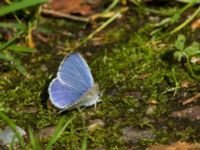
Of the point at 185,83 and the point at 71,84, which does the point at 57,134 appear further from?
the point at 185,83

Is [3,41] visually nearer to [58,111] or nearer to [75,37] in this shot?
[75,37]

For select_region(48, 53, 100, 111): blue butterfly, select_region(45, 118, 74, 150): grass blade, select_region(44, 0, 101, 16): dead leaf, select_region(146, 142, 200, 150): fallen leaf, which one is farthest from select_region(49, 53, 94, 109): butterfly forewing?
select_region(44, 0, 101, 16): dead leaf

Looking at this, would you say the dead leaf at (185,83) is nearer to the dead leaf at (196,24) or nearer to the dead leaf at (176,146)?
the dead leaf at (176,146)

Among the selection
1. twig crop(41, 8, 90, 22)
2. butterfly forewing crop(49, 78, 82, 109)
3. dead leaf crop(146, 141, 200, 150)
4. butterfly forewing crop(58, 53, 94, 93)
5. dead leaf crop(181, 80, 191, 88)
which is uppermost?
twig crop(41, 8, 90, 22)

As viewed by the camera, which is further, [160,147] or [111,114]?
[111,114]

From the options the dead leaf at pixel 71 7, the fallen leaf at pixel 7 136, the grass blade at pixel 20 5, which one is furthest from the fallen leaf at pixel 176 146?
the dead leaf at pixel 71 7

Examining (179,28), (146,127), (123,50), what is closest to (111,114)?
(146,127)

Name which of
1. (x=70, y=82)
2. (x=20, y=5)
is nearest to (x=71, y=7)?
(x=20, y=5)

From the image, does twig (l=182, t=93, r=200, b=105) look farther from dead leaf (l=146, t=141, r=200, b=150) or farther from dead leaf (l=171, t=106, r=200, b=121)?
dead leaf (l=146, t=141, r=200, b=150)
